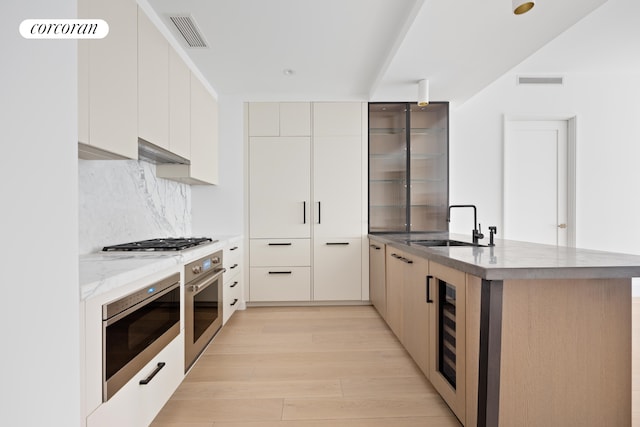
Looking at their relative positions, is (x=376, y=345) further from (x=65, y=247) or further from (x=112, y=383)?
(x=65, y=247)

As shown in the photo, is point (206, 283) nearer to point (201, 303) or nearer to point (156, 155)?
point (201, 303)

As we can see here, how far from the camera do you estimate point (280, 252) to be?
371 cm

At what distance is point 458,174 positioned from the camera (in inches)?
150

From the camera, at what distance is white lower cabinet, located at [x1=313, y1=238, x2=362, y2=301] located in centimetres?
372

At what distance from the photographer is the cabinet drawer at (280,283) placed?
3.69 metres

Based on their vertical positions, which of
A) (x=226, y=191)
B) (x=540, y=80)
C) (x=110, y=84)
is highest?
(x=540, y=80)

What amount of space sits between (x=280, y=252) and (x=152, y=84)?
2.15 m

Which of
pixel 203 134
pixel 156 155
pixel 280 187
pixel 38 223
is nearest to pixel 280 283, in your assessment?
pixel 280 187

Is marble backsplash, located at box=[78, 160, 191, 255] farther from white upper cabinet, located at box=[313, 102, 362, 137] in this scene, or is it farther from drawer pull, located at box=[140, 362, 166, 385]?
white upper cabinet, located at box=[313, 102, 362, 137]

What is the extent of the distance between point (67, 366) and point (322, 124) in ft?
10.8

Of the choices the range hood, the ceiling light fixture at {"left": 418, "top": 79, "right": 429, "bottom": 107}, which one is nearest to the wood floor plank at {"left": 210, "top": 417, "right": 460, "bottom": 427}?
the range hood

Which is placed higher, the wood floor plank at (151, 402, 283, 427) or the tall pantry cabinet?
the tall pantry cabinet

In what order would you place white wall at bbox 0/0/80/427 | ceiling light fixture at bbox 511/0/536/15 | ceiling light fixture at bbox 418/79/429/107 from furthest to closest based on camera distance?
ceiling light fixture at bbox 418/79/429/107
ceiling light fixture at bbox 511/0/536/15
white wall at bbox 0/0/80/427

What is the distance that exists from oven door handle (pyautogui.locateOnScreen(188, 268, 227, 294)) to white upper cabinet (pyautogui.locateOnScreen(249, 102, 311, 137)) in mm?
1707
